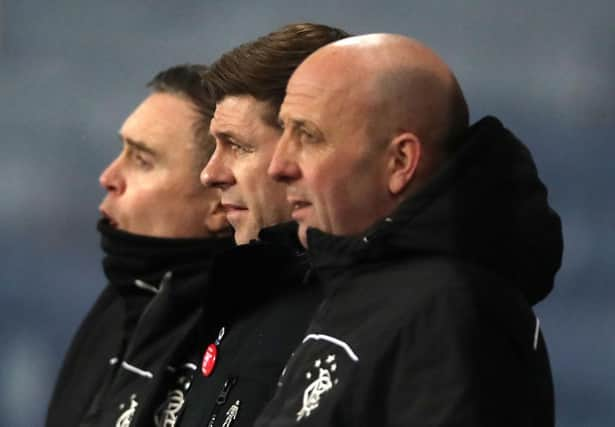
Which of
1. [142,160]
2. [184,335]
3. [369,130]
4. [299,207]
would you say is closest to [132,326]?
[142,160]

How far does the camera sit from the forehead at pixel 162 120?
10.0 feet

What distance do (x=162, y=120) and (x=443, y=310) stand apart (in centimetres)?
132

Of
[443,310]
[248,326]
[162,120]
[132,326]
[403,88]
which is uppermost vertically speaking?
[403,88]

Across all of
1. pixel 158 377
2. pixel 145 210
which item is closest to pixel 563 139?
pixel 145 210

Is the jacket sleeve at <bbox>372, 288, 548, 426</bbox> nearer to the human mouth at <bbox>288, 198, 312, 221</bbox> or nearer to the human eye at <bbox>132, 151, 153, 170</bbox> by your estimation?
the human mouth at <bbox>288, 198, 312, 221</bbox>

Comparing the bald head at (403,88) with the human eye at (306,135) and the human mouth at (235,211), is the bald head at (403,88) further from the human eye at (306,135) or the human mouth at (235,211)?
the human mouth at (235,211)

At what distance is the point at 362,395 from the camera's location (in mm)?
1901

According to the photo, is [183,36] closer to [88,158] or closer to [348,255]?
[88,158]

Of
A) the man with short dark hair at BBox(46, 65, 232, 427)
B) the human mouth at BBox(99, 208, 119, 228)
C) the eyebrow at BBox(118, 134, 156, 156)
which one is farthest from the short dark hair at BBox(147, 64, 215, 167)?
the human mouth at BBox(99, 208, 119, 228)

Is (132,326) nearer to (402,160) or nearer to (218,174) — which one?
(218,174)

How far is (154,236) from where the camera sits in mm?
3051

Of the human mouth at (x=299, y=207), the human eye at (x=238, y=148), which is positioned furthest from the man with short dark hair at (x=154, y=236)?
the human mouth at (x=299, y=207)

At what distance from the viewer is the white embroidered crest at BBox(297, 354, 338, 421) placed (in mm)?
1945

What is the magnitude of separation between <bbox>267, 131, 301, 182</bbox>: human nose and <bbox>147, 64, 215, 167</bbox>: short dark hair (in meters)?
0.90
